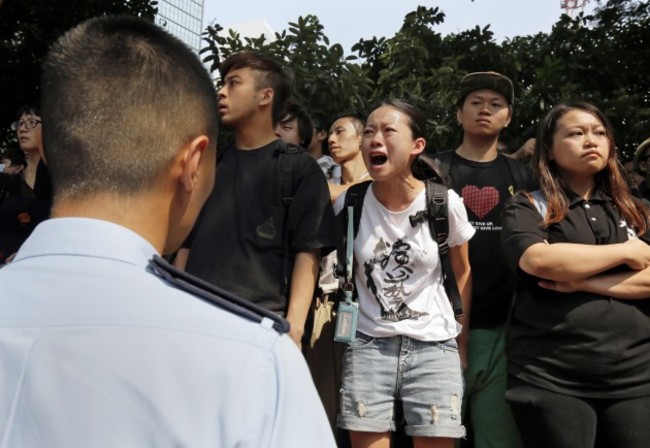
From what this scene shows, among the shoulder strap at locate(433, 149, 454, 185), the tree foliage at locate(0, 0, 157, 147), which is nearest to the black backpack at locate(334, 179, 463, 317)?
the shoulder strap at locate(433, 149, 454, 185)

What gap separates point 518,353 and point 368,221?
3.20ft

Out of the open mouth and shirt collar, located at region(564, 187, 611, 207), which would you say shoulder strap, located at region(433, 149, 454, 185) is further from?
shirt collar, located at region(564, 187, 611, 207)

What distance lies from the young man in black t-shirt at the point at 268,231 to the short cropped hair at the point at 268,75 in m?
0.34

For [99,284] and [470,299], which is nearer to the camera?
[99,284]

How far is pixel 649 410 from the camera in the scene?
3.60 meters

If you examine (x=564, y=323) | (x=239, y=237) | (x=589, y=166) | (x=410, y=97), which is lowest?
(x=564, y=323)

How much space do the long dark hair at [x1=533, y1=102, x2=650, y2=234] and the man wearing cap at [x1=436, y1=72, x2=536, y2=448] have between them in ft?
1.11

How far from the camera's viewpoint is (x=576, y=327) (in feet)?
12.0

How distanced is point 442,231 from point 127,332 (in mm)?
3061

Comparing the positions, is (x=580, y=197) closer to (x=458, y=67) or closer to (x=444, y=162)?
(x=444, y=162)

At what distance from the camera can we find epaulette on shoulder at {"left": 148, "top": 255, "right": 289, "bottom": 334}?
126 centimetres

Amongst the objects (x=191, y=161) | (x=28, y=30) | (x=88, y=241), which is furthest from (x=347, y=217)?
(x=28, y=30)

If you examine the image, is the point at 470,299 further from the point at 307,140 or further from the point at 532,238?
the point at 307,140

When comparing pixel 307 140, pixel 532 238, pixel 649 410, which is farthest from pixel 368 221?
pixel 307 140
